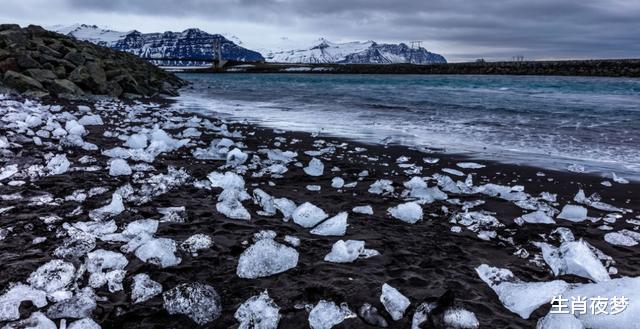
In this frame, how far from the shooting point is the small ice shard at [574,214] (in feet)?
12.0

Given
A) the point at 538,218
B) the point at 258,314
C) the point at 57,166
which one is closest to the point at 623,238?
the point at 538,218

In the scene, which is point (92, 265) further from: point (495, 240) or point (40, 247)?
point (495, 240)

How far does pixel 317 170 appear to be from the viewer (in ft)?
16.6

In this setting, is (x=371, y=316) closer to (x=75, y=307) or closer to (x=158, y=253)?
(x=158, y=253)

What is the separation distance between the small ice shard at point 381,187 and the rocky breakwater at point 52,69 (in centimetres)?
1215

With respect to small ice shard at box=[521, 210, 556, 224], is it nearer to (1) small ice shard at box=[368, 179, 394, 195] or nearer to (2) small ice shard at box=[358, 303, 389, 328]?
(1) small ice shard at box=[368, 179, 394, 195]

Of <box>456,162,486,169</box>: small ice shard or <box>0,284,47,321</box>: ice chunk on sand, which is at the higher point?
<box>0,284,47,321</box>: ice chunk on sand

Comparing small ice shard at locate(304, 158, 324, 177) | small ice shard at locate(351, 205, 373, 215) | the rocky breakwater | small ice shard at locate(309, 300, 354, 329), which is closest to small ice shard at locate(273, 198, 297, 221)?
small ice shard at locate(351, 205, 373, 215)

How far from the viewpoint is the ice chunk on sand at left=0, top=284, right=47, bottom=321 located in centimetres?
204

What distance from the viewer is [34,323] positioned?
1.97 metres

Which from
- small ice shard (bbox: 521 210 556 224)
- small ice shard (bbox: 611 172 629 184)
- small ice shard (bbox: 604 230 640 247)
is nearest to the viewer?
small ice shard (bbox: 604 230 640 247)

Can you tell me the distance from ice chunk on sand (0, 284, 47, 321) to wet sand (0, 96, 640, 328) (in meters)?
0.13

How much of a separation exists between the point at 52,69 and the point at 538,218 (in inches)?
627

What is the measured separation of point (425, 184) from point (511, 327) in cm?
250
